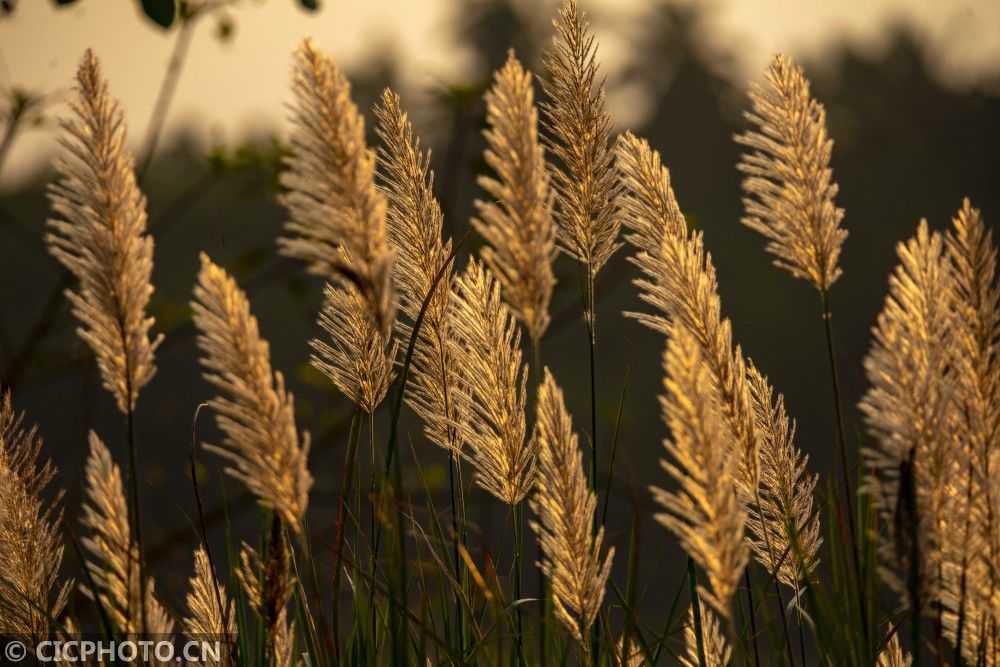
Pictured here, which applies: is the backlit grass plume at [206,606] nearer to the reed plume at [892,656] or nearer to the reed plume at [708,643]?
the reed plume at [708,643]

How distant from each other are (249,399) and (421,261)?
0.69 metres

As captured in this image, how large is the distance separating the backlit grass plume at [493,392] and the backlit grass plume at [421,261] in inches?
1.6

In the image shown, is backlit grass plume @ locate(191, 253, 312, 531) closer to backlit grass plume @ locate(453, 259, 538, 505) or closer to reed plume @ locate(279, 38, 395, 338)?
reed plume @ locate(279, 38, 395, 338)

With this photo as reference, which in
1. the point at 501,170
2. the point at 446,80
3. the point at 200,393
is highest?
the point at 200,393

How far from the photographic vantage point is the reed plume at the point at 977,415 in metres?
1.71

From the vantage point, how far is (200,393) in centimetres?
1708

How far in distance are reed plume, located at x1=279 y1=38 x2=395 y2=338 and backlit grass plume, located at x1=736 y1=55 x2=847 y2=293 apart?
76 centimetres

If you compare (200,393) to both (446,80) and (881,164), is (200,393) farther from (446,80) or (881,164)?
(881,164)

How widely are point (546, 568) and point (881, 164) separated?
24607 mm

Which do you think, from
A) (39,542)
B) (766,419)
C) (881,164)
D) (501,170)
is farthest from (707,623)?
(881,164)

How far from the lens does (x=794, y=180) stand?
2.04 m

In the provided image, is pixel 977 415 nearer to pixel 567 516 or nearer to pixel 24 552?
pixel 567 516

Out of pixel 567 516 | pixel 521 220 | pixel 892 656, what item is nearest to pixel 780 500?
pixel 892 656

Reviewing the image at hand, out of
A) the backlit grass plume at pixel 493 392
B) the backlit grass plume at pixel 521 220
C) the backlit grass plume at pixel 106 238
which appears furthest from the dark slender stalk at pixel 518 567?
the backlit grass plume at pixel 106 238
